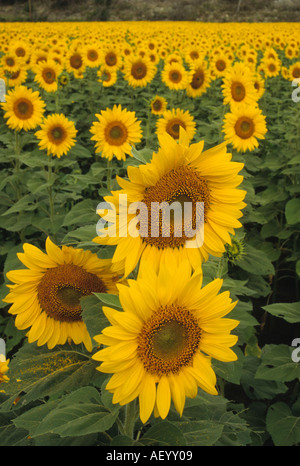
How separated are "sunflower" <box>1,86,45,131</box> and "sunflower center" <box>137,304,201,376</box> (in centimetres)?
323

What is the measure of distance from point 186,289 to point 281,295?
10.1 feet

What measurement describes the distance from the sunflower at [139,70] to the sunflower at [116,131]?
10.5 feet

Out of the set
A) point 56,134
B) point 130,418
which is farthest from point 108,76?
point 130,418

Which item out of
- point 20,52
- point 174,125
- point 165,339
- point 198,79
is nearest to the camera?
point 165,339

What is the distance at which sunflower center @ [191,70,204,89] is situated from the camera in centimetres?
605

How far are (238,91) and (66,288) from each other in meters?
3.82

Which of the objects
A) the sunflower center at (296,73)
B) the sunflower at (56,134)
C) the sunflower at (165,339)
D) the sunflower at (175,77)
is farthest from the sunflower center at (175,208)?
the sunflower center at (296,73)

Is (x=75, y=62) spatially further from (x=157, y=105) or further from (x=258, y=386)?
(x=258, y=386)

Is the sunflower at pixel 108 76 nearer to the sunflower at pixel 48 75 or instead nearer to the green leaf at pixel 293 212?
the sunflower at pixel 48 75

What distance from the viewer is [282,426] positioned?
2.21 metres

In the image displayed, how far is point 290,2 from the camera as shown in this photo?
42250mm

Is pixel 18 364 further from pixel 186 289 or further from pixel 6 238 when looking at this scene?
pixel 6 238

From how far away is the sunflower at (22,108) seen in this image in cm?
384

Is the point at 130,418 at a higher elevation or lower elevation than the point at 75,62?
lower
